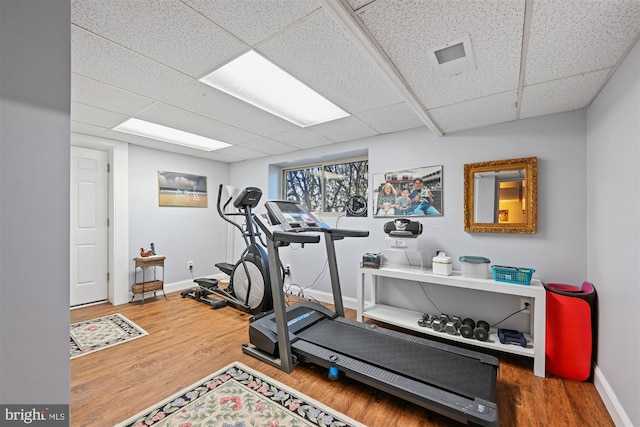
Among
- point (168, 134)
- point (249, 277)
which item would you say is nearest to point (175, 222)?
point (168, 134)

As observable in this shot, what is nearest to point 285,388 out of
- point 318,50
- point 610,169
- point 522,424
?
point 522,424

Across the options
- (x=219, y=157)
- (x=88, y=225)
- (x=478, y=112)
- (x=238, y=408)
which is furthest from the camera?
(x=219, y=157)

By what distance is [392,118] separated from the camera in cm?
278

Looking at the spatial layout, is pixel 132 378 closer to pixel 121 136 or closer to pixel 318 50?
pixel 318 50

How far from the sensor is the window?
3961mm

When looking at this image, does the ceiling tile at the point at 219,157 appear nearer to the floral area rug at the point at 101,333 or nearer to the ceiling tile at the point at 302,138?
the ceiling tile at the point at 302,138

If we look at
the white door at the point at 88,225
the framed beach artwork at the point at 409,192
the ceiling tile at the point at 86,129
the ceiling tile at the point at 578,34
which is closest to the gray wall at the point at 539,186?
the framed beach artwork at the point at 409,192

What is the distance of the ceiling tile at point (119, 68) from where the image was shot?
5.24 feet

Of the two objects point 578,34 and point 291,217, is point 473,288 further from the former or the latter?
point 578,34

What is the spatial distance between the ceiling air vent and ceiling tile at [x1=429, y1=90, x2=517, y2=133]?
1.82 ft

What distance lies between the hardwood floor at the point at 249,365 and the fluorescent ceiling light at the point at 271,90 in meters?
2.28

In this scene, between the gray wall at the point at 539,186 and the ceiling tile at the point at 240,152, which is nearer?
the gray wall at the point at 539,186

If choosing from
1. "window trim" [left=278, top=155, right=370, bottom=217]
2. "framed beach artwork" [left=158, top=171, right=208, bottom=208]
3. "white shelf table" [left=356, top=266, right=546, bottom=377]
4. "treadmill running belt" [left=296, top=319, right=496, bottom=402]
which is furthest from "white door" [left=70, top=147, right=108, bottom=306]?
"white shelf table" [left=356, top=266, right=546, bottom=377]

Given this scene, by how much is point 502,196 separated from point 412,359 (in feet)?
5.72
